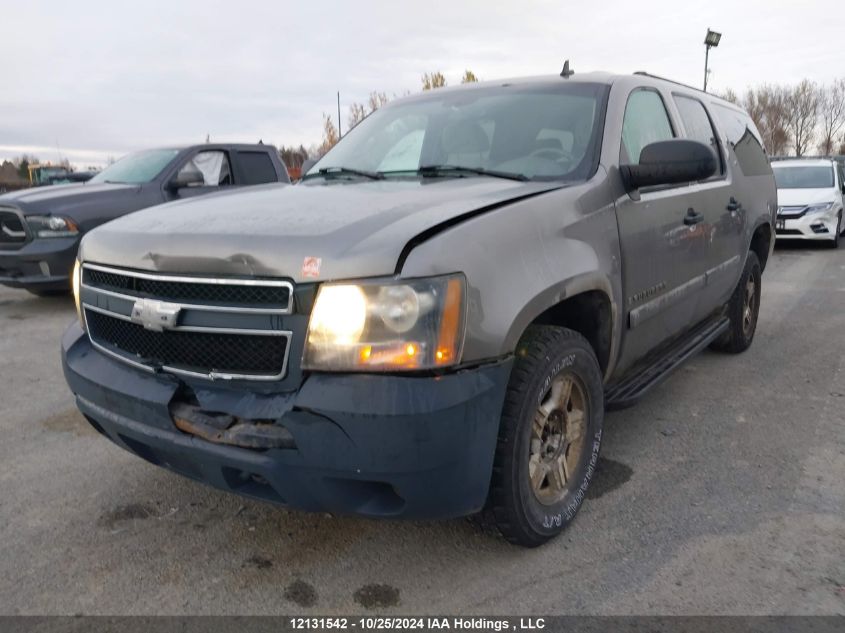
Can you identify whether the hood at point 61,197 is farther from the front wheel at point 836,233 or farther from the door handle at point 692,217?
the front wheel at point 836,233

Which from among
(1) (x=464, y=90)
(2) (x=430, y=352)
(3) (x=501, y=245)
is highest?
(1) (x=464, y=90)

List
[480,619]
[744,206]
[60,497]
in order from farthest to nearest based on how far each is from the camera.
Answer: [744,206] < [60,497] < [480,619]

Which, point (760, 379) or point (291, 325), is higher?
point (291, 325)

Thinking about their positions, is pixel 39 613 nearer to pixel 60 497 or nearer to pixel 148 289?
pixel 60 497

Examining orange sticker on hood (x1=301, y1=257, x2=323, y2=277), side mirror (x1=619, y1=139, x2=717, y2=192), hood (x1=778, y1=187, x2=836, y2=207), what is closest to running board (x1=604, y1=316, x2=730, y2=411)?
side mirror (x1=619, y1=139, x2=717, y2=192)

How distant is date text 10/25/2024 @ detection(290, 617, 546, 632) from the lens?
2.22 meters

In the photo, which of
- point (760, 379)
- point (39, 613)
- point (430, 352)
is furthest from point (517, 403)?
point (760, 379)

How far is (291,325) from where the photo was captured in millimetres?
2115

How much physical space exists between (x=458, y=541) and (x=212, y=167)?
6.63 meters

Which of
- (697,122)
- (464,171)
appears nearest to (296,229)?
(464,171)

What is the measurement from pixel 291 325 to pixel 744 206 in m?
3.74

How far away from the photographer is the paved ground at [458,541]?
2.37 metres

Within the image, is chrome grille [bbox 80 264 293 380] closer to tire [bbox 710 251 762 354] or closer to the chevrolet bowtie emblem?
the chevrolet bowtie emblem

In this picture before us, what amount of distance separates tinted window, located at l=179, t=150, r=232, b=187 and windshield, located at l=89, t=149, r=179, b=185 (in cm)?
23
